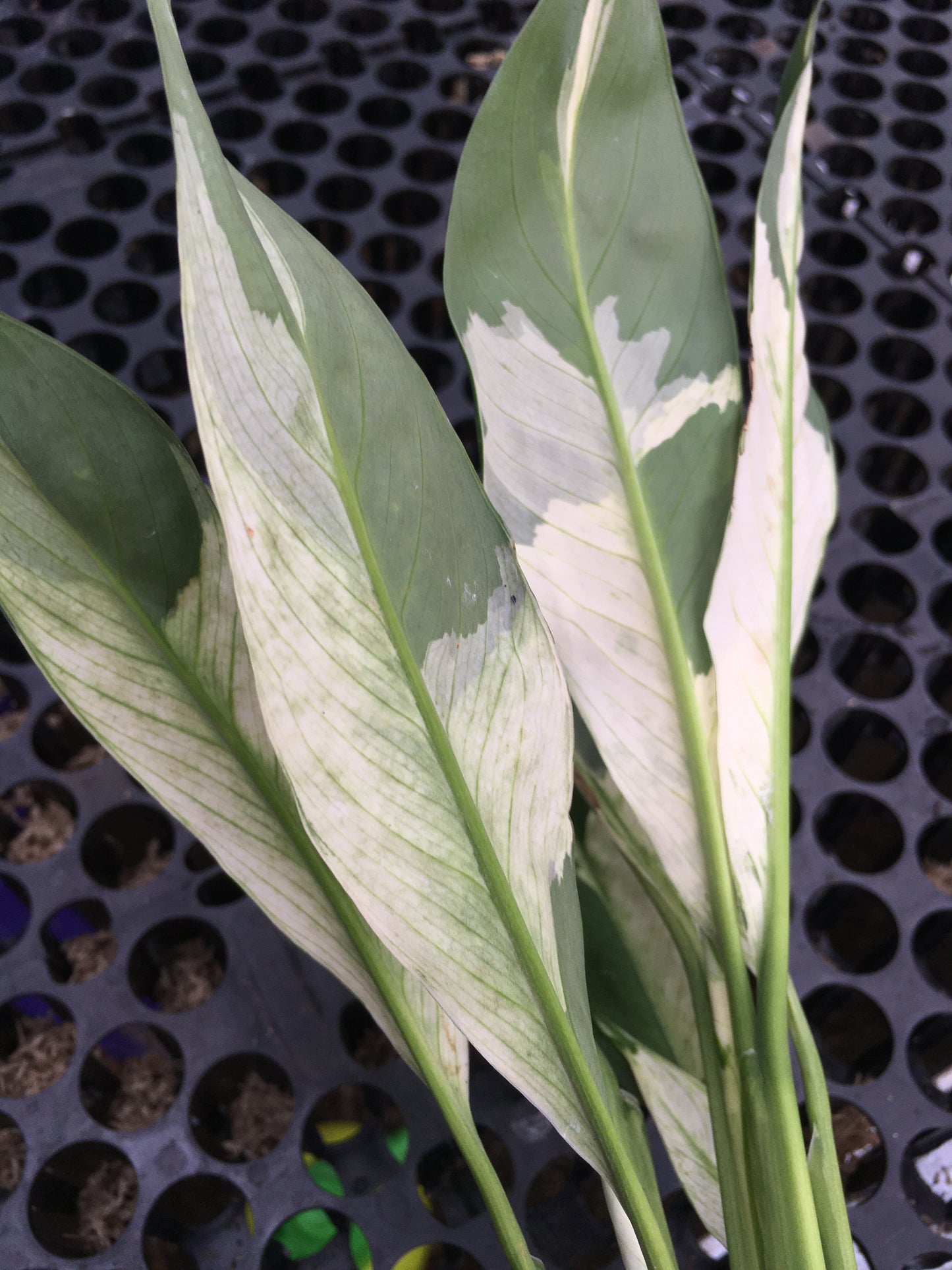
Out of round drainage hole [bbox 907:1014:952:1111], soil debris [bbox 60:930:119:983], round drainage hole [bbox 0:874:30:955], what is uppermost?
round drainage hole [bbox 0:874:30:955]

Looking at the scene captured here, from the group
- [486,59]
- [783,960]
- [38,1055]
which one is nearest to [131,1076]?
[38,1055]

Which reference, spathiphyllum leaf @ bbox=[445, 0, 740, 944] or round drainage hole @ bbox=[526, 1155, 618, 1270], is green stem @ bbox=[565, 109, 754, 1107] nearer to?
spathiphyllum leaf @ bbox=[445, 0, 740, 944]

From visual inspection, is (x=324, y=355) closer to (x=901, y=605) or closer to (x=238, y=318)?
(x=238, y=318)

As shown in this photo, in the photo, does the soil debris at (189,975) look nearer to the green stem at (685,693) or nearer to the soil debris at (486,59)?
the green stem at (685,693)

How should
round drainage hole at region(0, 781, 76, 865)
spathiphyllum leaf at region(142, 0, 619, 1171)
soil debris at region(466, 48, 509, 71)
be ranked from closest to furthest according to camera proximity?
1. spathiphyllum leaf at region(142, 0, 619, 1171)
2. round drainage hole at region(0, 781, 76, 865)
3. soil debris at region(466, 48, 509, 71)

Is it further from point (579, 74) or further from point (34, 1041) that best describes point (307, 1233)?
point (579, 74)

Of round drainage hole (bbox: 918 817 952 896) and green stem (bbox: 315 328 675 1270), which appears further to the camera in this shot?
round drainage hole (bbox: 918 817 952 896)

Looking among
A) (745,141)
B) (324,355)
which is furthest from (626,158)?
(745,141)

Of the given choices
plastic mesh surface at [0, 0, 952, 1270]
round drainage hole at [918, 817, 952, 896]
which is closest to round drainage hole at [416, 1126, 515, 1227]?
plastic mesh surface at [0, 0, 952, 1270]
